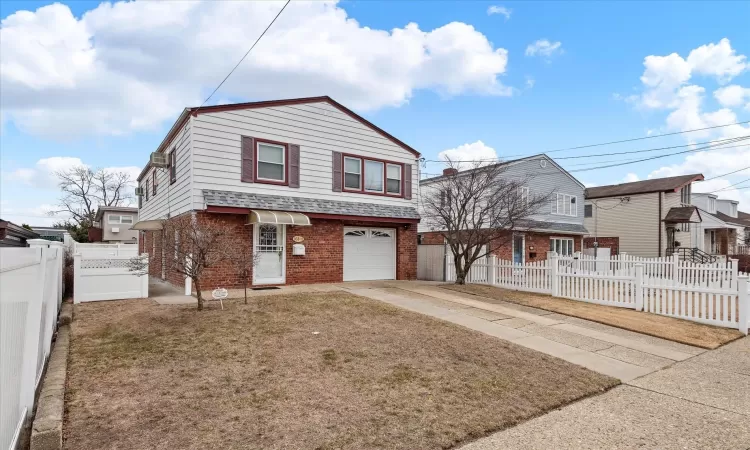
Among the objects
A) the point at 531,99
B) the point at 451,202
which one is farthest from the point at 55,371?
the point at 531,99

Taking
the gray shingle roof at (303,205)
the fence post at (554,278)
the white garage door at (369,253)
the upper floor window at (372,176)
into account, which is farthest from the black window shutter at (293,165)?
the fence post at (554,278)

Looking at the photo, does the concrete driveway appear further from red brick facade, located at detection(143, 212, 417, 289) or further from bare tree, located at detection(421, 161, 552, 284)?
bare tree, located at detection(421, 161, 552, 284)

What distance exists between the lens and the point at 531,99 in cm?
1756

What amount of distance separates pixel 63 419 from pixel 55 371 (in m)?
1.49

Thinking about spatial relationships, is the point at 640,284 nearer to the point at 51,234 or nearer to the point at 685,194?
the point at 685,194

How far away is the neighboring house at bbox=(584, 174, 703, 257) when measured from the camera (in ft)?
89.0

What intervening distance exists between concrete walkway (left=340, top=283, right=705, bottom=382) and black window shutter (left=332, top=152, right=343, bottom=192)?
438 centimetres

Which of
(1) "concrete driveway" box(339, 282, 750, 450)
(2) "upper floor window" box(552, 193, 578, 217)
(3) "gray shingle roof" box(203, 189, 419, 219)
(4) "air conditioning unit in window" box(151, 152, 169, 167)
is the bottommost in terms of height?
(1) "concrete driveway" box(339, 282, 750, 450)

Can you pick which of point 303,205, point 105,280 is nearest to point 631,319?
point 303,205

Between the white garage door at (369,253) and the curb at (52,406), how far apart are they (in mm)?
9846

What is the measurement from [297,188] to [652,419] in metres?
11.4

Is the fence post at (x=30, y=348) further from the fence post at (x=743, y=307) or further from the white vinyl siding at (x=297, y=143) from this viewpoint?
the fence post at (x=743, y=307)

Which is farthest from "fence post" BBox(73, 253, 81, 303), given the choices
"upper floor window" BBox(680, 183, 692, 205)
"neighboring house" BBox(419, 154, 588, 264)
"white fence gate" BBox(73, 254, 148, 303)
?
"upper floor window" BBox(680, 183, 692, 205)

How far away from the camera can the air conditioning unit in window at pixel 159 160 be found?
14648 millimetres
